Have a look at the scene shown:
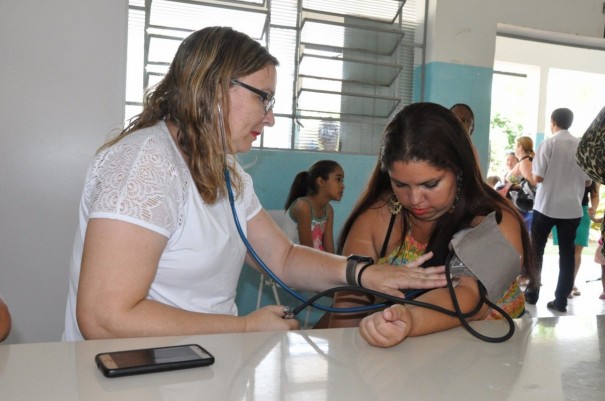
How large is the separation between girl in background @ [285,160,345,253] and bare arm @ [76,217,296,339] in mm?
2372

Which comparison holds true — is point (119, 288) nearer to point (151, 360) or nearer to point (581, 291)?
point (151, 360)

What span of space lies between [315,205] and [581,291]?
323cm

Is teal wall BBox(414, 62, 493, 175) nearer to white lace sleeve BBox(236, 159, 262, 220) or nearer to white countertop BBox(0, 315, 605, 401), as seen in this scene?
white lace sleeve BBox(236, 159, 262, 220)

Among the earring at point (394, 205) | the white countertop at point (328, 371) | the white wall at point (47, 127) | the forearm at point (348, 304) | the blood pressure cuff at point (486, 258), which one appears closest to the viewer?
the white countertop at point (328, 371)

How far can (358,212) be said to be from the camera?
171 cm

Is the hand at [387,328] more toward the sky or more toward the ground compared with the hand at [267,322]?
more toward the sky

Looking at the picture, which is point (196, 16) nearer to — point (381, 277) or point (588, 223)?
point (381, 277)

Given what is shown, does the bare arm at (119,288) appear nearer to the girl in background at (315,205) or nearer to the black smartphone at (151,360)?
the black smartphone at (151,360)

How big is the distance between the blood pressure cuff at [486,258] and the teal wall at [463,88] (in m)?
3.48

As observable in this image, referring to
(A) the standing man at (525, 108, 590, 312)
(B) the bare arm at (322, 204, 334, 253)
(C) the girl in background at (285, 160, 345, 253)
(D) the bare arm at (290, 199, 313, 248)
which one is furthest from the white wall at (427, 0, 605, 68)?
(D) the bare arm at (290, 199, 313, 248)

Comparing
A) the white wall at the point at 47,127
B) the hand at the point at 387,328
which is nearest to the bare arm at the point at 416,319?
the hand at the point at 387,328

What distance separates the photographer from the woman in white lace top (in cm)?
99

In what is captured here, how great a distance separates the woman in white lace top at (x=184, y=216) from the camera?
0.99 m

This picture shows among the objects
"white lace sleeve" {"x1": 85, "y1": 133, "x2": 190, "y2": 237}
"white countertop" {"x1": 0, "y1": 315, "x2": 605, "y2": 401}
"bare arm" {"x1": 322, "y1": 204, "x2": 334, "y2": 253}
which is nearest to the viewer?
"white countertop" {"x1": 0, "y1": 315, "x2": 605, "y2": 401}
